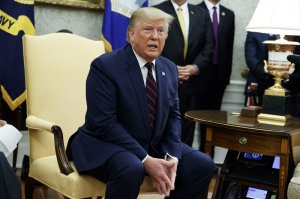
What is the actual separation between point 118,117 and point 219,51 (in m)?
2.27

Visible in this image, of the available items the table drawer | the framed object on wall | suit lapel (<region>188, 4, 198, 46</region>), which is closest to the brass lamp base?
the table drawer

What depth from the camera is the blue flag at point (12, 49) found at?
12.3ft

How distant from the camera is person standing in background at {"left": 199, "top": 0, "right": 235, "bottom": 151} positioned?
4500mm

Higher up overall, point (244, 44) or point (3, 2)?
→ point (3, 2)

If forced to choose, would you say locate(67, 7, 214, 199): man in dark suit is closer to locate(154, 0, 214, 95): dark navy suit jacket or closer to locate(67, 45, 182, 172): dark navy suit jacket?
locate(67, 45, 182, 172): dark navy suit jacket

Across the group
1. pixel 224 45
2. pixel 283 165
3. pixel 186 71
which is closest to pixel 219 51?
pixel 224 45

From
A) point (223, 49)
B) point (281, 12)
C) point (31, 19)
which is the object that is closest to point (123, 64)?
point (281, 12)

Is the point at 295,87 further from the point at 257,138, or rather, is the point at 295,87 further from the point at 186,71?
the point at 257,138

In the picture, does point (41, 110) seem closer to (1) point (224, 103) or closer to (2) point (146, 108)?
(2) point (146, 108)

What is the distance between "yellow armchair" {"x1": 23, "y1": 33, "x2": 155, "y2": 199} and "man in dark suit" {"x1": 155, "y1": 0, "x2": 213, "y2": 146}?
3.95ft

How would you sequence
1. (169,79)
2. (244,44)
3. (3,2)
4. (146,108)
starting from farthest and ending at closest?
1. (244,44)
2. (3,2)
3. (169,79)
4. (146,108)

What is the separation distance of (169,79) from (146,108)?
242mm

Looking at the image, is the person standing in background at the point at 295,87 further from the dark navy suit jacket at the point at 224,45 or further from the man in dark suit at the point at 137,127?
the man in dark suit at the point at 137,127

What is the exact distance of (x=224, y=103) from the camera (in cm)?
493
